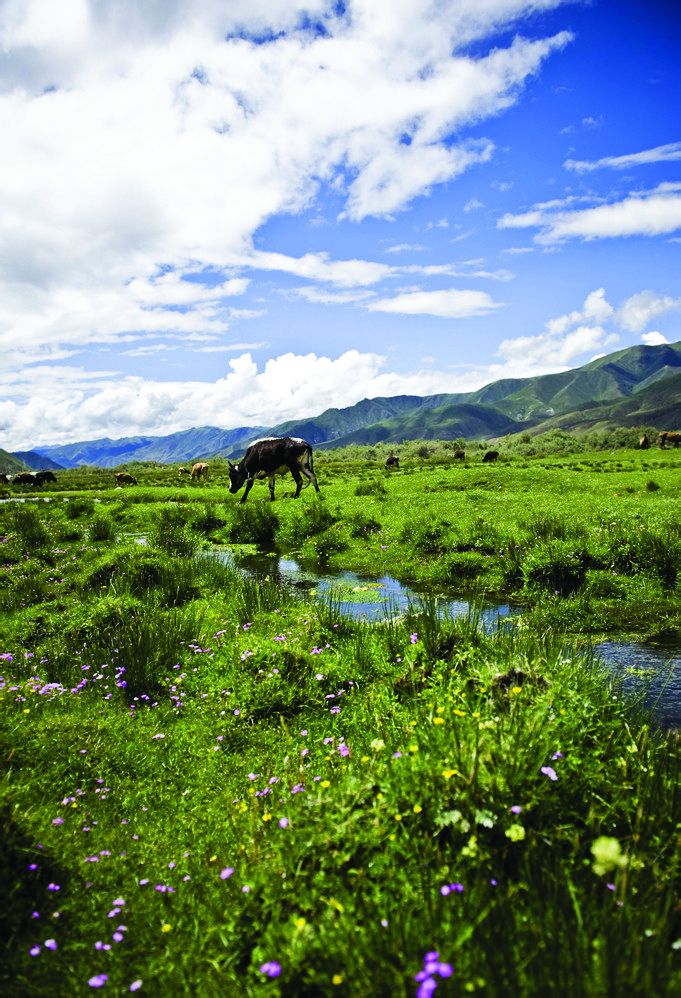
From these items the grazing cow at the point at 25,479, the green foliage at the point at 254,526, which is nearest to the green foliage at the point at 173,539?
the green foliage at the point at 254,526

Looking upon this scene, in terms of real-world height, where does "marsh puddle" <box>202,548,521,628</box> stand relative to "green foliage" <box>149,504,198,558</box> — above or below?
below

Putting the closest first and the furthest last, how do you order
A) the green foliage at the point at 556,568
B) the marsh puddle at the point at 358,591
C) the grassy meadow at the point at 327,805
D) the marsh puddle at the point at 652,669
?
the grassy meadow at the point at 327,805
the marsh puddle at the point at 652,669
the marsh puddle at the point at 358,591
the green foliage at the point at 556,568

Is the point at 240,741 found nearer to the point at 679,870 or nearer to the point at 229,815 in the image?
the point at 229,815

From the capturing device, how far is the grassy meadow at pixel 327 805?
303 cm

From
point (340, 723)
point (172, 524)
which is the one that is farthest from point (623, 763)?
point (172, 524)

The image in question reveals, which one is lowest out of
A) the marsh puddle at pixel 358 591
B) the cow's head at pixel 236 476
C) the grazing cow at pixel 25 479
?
the marsh puddle at pixel 358 591

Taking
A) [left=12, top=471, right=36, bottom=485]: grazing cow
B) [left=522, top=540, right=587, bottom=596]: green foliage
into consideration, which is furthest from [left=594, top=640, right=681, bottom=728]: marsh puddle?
[left=12, top=471, right=36, bottom=485]: grazing cow

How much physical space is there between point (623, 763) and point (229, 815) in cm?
365

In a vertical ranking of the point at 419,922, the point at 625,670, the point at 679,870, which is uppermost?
the point at 419,922

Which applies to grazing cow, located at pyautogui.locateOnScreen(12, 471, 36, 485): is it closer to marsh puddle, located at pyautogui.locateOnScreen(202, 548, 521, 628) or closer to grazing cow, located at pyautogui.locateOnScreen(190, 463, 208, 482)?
grazing cow, located at pyautogui.locateOnScreen(190, 463, 208, 482)

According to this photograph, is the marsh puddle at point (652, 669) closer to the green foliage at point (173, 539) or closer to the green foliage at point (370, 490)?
Result: the green foliage at point (173, 539)

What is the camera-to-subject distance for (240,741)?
666 centimetres

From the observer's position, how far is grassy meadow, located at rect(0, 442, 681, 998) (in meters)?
3.03

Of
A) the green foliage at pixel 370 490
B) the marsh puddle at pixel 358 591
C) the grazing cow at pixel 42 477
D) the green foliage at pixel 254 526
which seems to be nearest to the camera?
the marsh puddle at pixel 358 591
